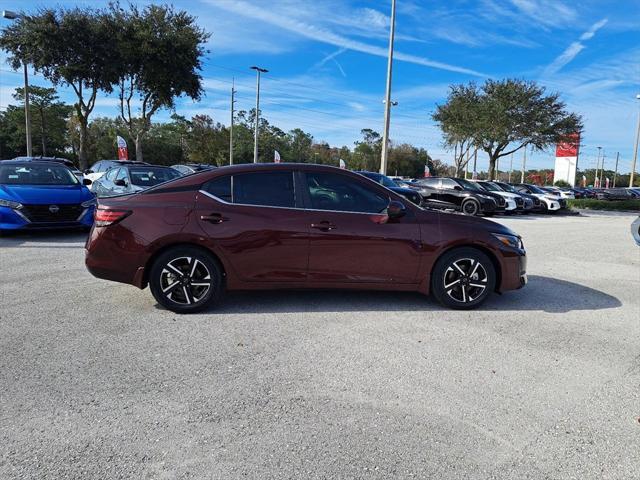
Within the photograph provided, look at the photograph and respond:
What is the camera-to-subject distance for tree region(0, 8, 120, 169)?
2700 centimetres

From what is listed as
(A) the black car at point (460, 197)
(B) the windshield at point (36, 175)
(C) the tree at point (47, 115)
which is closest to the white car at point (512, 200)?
(A) the black car at point (460, 197)

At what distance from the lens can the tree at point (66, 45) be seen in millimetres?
27000

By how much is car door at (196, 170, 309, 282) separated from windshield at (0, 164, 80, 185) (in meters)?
6.72

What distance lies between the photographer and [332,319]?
189 inches

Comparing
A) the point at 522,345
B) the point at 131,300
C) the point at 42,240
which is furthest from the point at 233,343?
the point at 42,240

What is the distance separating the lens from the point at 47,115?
55500 millimetres

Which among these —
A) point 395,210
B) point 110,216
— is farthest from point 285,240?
point 110,216

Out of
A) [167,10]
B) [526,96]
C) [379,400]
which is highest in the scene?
[167,10]

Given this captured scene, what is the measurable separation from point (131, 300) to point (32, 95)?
196 feet

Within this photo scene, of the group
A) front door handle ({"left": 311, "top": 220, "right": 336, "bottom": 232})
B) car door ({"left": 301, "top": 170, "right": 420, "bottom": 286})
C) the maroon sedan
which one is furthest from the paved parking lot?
front door handle ({"left": 311, "top": 220, "right": 336, "bottom": 232})

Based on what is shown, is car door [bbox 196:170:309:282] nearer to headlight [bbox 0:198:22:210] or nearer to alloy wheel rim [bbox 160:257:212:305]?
alloy wheel rim [bbox 160:257:212:305]

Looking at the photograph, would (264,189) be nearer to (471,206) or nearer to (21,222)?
(21,222)

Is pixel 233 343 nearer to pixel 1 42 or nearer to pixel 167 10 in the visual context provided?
pixel 167 10

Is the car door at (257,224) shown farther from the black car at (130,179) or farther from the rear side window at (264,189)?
the black car at (130,179)
